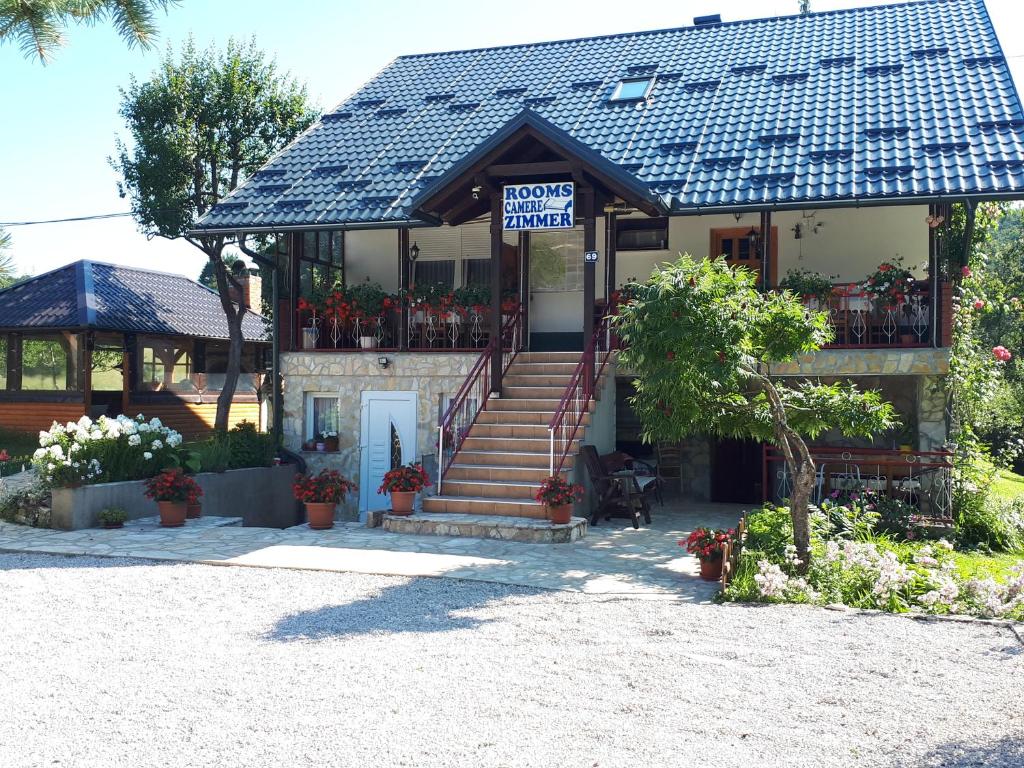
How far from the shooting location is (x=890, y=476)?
12.5 metres

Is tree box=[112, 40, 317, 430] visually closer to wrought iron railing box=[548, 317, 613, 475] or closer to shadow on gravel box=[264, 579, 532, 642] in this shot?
wrought iron railing box=[548, 317, 613, 475]

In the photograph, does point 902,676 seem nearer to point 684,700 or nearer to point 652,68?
point 684,700

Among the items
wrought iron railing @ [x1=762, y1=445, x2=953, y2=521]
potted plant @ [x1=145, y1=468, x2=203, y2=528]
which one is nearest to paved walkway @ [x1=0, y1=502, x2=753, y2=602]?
potted plant @ [x1=145, y1=468, x2=203, y2=528]

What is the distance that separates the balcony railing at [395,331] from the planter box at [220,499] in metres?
2.21

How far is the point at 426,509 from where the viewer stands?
40.7 ft

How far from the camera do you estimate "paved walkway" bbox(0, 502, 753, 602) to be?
918 cm

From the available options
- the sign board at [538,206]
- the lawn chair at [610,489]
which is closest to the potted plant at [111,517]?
the lawn chair at [610,489]

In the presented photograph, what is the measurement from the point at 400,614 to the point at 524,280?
9166 millimetres

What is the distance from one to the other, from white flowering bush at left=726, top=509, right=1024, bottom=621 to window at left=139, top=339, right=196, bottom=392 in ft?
60.1

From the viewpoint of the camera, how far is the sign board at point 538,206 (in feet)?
43.5

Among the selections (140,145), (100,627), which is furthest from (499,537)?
(140,145)

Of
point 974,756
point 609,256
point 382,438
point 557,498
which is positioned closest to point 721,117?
point 609,256

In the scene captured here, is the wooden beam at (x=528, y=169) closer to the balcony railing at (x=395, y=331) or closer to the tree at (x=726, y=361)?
the balcony railing at (x=395, y=331)

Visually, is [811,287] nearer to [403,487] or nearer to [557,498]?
[557,498]
